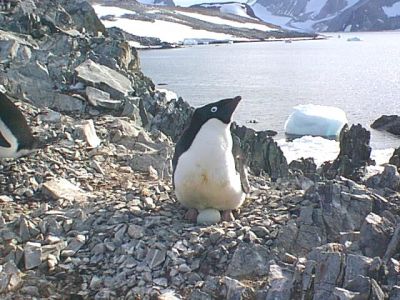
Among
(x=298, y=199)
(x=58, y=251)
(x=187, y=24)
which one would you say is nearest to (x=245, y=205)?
(x=298, y=199)

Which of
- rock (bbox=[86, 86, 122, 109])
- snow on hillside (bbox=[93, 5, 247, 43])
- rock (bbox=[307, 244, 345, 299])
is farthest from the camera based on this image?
snow on hillside (bbox=[93, 5, 247, 43])

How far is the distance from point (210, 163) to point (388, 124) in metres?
24.2

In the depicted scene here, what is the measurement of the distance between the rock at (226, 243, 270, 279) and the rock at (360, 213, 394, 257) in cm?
75

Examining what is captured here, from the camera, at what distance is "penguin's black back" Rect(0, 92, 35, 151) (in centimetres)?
719

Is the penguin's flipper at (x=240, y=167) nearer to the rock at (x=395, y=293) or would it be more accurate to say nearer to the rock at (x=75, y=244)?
the rock at (x=75, y=244)

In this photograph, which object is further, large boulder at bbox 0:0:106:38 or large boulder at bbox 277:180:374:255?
large boulder at bbox 0:0:106:38

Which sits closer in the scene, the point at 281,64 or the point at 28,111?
the point at 28,111

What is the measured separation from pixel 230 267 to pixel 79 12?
16.9 meters

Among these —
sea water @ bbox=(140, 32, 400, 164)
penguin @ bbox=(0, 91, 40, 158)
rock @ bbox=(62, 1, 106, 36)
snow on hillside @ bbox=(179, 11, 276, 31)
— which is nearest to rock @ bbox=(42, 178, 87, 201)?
penguin @ bbox=(0, 91, 40, 158)

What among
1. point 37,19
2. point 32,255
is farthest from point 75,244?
point 37,19

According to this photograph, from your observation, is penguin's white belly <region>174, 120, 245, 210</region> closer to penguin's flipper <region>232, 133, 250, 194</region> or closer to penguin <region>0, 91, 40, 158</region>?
penguin's flipper <region>232, 133, 250, 194</region>

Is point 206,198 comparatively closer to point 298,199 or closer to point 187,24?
point 298,199

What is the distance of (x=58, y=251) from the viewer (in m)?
5.27

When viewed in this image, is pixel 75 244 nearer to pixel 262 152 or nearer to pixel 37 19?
pixel 37 19
